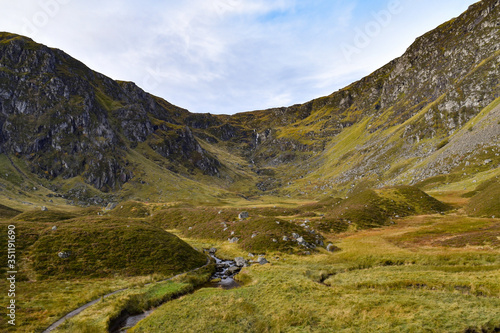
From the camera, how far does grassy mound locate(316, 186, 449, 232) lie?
7509 centimetres

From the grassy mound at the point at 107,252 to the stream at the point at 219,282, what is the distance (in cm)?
472

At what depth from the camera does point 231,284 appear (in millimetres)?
39156

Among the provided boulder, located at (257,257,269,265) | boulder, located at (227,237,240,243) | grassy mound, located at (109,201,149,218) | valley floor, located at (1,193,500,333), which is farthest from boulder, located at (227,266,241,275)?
grassy mound, located at (109,201,149,218)

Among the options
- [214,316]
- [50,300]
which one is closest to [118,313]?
[50,300]

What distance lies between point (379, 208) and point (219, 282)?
69.0 metres

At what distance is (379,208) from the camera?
281ft

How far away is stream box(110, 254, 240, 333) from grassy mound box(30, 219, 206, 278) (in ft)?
15.5

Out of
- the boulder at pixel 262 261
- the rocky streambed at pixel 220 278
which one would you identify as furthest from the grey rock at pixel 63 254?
the boulder at pixel 262 261

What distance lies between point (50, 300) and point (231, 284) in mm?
24195

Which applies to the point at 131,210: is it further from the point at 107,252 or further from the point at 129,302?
the point at 129,302

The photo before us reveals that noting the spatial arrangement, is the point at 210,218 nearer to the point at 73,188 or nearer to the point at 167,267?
the point at 167,267

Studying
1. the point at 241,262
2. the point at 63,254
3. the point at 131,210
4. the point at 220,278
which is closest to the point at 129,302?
the point at 220,278

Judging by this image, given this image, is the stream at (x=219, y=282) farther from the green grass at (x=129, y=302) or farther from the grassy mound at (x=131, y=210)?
the grassy mound at (x=131, y=210)

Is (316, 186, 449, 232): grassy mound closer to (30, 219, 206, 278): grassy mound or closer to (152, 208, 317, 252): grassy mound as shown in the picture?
(152, 208, 317, 252): grassy mound
